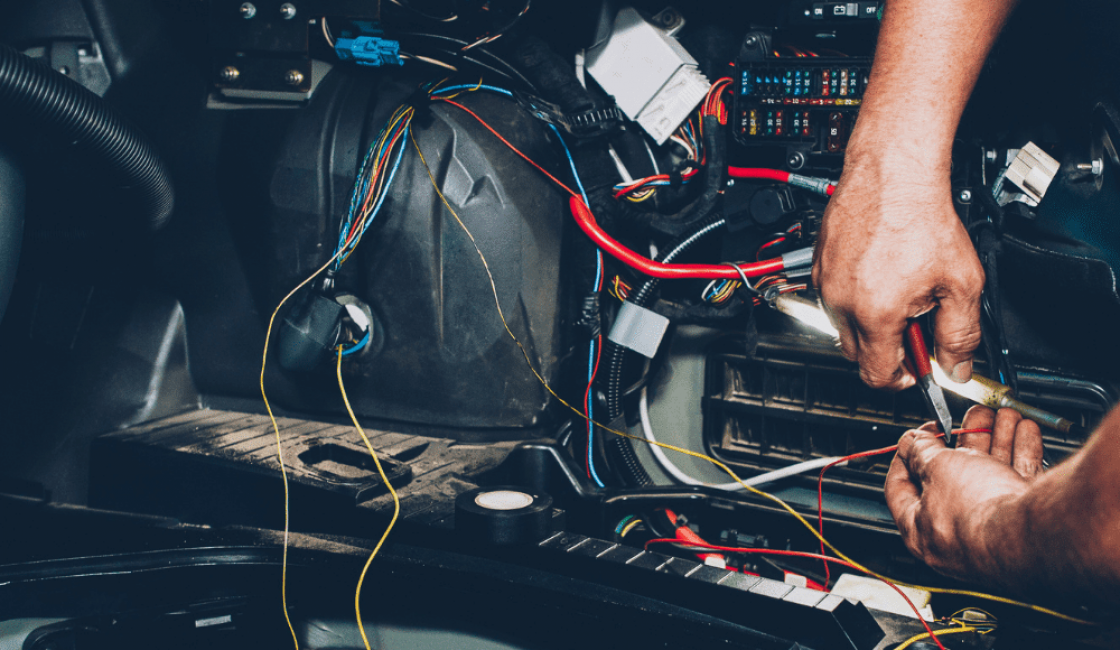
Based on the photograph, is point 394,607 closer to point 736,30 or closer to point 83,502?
point 83,502

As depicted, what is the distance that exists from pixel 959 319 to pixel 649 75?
0.90m

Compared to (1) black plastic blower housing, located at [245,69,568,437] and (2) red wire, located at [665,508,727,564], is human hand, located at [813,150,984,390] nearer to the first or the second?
(2) red wire, located at [665,508,727,564]

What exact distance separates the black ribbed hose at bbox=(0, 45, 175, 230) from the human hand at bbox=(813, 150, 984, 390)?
1.25m

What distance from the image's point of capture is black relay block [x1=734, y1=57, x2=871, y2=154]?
1.30m

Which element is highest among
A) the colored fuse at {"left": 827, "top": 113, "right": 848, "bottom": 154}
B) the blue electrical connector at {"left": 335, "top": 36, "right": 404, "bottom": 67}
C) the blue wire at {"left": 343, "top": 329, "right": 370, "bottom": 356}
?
the blue electrical connector at {"left": 335, "top": 36, "right": 404, "bottom": 67}

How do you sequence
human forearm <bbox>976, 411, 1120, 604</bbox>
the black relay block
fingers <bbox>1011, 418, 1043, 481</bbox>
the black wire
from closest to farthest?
human forearm <bbox>976, 411, 1120, 604</bbox> < fingers <bbox>1011, 418, 1043, 481</bbox> < the black relay block < the black wire

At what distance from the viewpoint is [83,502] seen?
1526 mm

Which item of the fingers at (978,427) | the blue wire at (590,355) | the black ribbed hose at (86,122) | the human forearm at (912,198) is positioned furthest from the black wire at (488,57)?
the fingers at (978,427)

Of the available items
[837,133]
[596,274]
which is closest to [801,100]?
[837,133]

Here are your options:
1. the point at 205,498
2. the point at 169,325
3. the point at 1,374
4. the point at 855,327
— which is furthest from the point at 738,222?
the point at 1,374

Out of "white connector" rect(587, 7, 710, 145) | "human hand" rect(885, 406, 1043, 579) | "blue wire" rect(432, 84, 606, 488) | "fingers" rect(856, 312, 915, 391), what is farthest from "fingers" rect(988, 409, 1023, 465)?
"white connector" rect(587, 7, 710, 145)

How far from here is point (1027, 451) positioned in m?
0.81

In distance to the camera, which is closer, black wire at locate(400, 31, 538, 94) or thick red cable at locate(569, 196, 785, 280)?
thick red cable at locate(569, 196, 785, 280)

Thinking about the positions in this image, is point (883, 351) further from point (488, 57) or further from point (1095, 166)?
point (488, 57)
